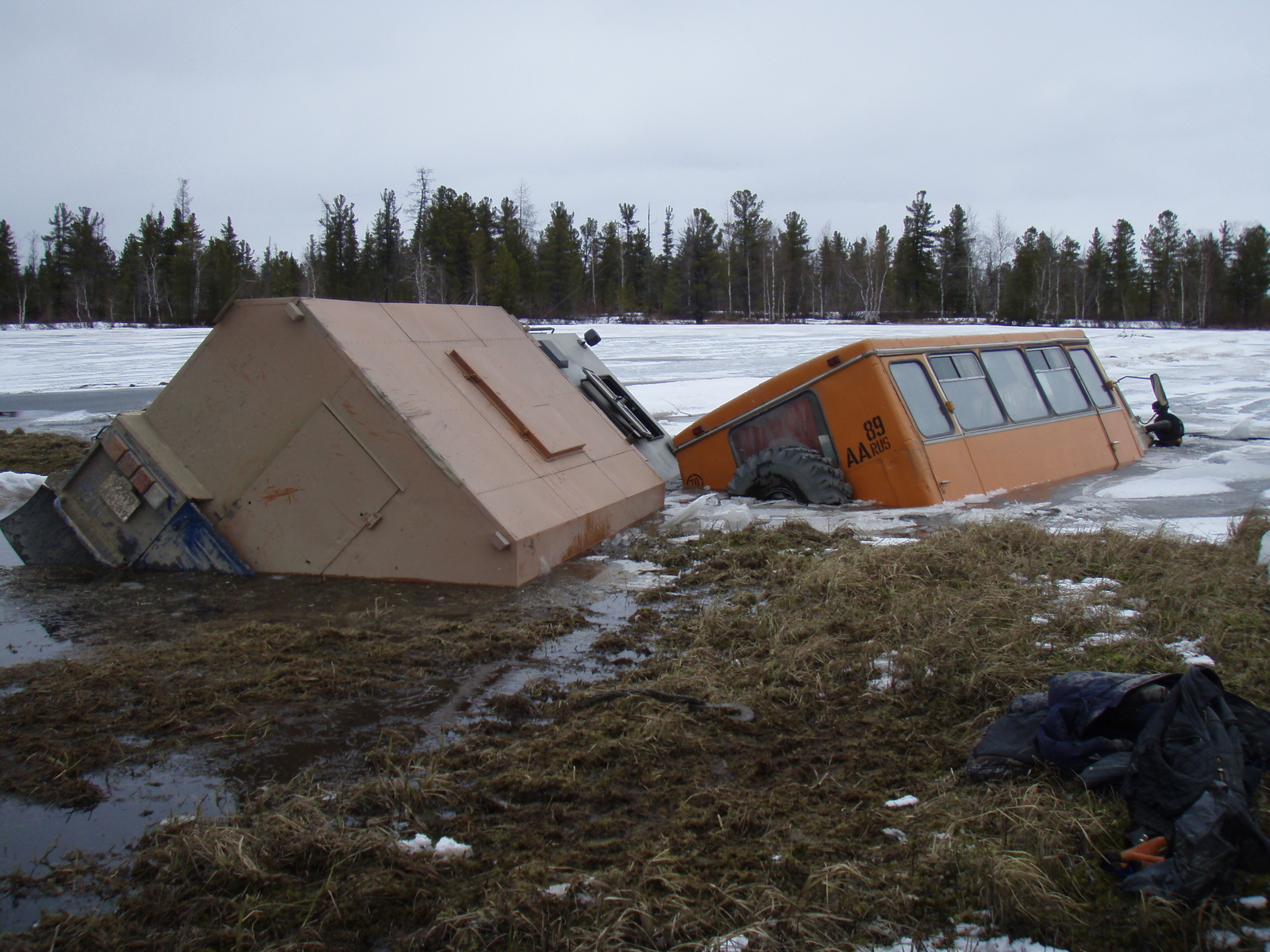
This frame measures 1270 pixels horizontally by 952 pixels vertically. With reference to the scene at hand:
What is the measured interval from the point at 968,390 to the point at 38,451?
413 inches

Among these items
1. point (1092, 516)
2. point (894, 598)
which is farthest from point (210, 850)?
Result: point (1092, 516)

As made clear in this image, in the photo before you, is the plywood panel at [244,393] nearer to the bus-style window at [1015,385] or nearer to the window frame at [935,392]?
the window frame at [935,392]

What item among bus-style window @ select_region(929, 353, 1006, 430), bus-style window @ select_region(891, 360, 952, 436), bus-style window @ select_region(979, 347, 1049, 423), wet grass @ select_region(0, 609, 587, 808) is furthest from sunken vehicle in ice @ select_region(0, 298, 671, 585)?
bus-style window @ select_region(979, 347, 1049, 423)

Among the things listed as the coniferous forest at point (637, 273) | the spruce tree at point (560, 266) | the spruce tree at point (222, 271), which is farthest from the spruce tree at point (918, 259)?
the spruce tree at point (222, 271)

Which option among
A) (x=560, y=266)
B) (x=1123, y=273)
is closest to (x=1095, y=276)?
(x=1123, y=273)

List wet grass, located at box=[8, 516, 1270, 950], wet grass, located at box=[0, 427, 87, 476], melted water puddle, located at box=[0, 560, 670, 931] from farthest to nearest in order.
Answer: wet grass, located at box=[0, 427, 87, 476] → melted water puddle, located at box=[0, 560, 670, 931] → wet grass, located at box=[8, 516, 1270, 950]

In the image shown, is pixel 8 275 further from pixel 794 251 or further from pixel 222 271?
pixel 794 251

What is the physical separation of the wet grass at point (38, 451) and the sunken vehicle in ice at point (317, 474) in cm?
422

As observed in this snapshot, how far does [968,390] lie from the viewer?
27.3 ft

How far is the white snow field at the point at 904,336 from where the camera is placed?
7.33 m

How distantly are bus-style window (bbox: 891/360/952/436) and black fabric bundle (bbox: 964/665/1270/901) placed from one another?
4.63 meters

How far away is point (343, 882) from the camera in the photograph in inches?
102

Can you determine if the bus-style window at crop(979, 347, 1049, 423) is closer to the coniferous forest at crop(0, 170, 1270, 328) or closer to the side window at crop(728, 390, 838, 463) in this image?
the side window at crop(728, 390, 838, 463)

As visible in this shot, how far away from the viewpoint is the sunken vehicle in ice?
5.79 meters
